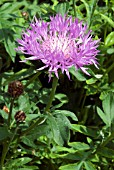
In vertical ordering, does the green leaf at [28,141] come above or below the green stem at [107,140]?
above

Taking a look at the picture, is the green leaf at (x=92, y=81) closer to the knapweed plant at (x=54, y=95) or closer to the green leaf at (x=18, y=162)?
the knapweed plant at (x=54, y=95)

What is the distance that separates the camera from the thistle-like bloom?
187 centimetres

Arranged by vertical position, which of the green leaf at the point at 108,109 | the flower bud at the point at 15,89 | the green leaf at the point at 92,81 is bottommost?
the green leaf at the point at 108,109

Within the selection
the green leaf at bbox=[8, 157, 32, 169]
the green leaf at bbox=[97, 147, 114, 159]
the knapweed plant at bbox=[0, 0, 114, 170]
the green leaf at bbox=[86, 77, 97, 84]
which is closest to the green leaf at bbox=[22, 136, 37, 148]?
the knapweed plant at bbox=[0, 0, 114, 170]

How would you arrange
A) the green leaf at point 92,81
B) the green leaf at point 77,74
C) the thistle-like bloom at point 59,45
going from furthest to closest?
the green leaf at point 92,81 < the green leaf at point 77,74 < the thistle-like bloom at point 59,45

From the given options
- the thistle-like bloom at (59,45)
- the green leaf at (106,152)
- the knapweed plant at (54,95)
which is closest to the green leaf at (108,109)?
the knapweed plant at (54,95)

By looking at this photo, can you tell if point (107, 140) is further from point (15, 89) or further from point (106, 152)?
point (15, 89)

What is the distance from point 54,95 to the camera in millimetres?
2426

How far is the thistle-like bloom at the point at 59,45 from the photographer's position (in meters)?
1.87

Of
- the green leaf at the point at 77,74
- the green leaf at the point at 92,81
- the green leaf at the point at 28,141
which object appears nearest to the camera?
the green leaf at the point at 77,74

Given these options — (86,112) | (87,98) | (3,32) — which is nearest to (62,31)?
(3,32)

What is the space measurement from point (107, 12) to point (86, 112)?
0.71m

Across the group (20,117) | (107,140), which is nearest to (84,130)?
(107,140)

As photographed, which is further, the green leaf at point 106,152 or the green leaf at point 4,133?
the green leaf at point 106,152
